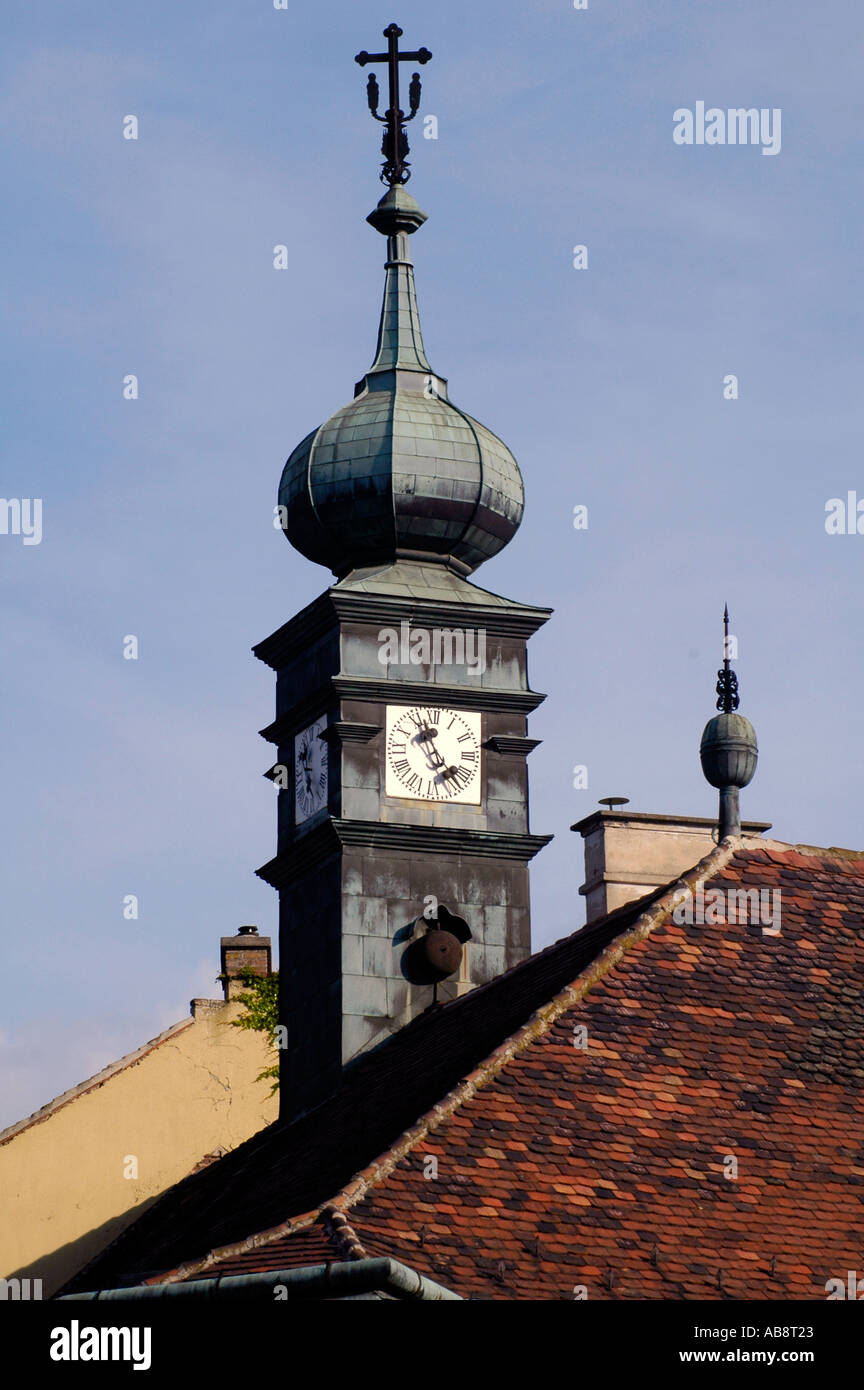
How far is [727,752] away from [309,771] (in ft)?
21.9

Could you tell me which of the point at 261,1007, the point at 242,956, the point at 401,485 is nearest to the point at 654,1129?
the point at 401,485

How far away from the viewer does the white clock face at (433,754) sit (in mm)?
35000

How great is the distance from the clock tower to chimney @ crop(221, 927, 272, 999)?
7825mm

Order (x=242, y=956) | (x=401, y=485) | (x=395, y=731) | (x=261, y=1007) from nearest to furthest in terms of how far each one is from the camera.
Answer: (x=395, y=731), (x=401, y=485), (x=261, y=1007), (x=242, y=956)

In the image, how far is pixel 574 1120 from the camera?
25.3 meters

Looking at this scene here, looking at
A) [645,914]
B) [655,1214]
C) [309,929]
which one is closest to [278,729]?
[309,929]

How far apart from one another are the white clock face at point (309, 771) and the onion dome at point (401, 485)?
2.08m

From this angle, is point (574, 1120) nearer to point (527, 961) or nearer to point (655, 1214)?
point (655, 1214)

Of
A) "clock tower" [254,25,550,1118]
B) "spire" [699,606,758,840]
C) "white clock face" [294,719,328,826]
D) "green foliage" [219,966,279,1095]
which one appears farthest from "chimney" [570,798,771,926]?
"green foliage" [219,966,279,1095]

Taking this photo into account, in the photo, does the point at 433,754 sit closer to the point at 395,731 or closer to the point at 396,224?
the point at 395,731

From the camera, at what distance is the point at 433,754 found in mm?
35188

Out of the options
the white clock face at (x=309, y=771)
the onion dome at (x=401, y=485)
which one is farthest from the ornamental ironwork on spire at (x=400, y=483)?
the white clock face at (x=309, y=771)

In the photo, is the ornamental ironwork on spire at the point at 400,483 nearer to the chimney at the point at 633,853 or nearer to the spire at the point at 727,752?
the chimney at the point at 633,853

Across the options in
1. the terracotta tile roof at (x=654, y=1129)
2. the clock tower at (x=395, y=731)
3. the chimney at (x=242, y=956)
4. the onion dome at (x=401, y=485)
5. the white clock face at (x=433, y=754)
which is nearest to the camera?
the terracotta tile roof at (x=654, y=1129)
